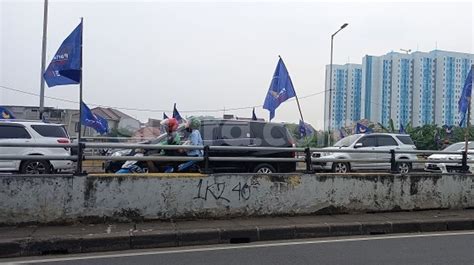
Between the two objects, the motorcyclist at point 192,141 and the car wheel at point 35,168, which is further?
the car wheel at point 35,168

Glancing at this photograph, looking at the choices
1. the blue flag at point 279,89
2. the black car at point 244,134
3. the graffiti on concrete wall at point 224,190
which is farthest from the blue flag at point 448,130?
the graffiti on concrete wall at point 224,190

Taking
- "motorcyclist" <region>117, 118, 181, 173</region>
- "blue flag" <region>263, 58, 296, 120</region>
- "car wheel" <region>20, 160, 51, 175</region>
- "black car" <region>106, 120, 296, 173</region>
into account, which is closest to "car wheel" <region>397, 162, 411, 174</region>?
"black car" <region>106, 120, 296, 173</region>

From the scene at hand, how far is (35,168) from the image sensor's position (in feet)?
41.4

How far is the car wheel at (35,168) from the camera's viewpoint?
11.6 metres

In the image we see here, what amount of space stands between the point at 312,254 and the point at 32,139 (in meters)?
9.57

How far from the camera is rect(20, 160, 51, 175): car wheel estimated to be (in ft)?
38.0

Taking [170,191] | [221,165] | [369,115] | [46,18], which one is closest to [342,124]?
[369,115]

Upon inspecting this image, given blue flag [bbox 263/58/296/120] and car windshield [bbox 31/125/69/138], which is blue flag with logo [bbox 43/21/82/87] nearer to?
car windshield [bbox 31/125/69/138]

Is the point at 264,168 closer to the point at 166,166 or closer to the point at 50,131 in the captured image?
the point at 166,166

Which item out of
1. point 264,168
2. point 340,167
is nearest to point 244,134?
point 264,168

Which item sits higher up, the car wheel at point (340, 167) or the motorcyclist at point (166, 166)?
the motorcyclist at point (166, 166)

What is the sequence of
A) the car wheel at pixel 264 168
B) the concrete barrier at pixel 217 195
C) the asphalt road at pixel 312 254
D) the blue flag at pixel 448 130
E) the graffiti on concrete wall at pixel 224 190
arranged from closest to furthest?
1. the asphalt road at pixel 312 254
2. the concrete barrier at pixel 217 195
3. the graffiti on concrete wall at pixel 224 190
4. the car wheel at pixel 264 168
5. the blue flag at pixel 448 130

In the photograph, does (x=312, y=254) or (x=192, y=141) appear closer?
(x=312, y=254)

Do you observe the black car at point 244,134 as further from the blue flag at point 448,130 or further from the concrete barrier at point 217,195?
the blue flag at point 448,130
